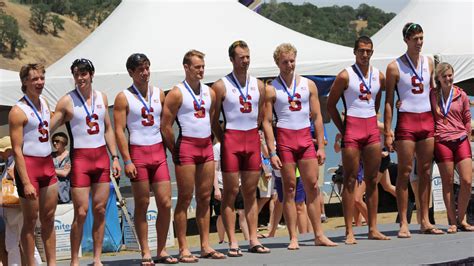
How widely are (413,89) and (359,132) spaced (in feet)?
2.18

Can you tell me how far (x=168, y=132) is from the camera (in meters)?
9.15

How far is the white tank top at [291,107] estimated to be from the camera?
31.7ft

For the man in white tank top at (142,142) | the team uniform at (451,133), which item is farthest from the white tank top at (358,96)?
the man in white tank top at (142,142)

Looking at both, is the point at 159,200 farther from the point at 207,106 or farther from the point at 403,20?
the point at 403,20

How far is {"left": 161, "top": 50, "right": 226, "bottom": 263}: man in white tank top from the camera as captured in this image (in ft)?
29.9

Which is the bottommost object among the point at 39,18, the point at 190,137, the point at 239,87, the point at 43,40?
the point at 43,40

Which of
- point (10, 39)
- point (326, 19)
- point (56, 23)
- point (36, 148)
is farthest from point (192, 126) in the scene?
point (326, 19)

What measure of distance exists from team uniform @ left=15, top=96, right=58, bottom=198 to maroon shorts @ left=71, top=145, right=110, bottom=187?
23 centimetres

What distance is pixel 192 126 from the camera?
9109mm

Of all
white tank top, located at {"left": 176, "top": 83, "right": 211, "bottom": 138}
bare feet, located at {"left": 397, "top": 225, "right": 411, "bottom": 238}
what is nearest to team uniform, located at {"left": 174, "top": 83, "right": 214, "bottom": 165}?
white tank top, located at {"left": 176, "top": 83, "right": 211, "bottom": 138}

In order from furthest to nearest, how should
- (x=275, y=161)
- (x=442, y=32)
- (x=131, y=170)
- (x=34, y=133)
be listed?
(x=442, y=32), (x=275, y=161), (x=131, y=170), (x=34, y=133)

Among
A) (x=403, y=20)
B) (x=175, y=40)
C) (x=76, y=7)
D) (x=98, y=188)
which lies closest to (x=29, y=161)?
(x=98, y=188)

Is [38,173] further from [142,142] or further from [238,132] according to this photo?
[238,132]

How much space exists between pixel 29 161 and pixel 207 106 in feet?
5.21
